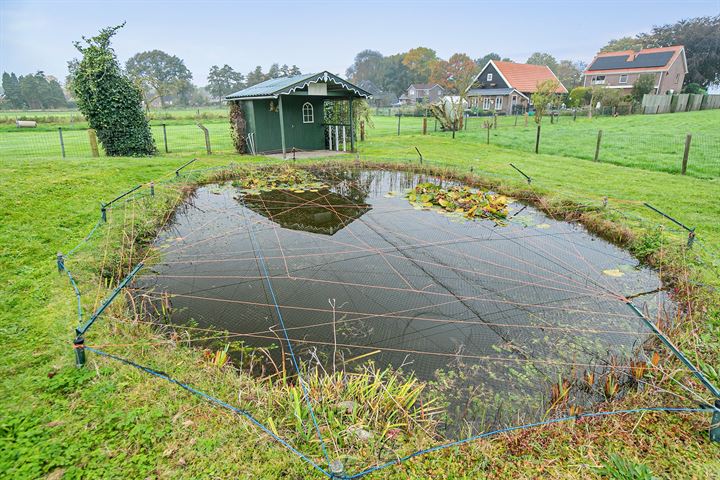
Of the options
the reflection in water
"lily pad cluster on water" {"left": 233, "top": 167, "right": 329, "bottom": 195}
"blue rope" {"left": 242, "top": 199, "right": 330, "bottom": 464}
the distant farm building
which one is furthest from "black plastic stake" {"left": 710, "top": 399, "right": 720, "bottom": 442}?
the distant farm building

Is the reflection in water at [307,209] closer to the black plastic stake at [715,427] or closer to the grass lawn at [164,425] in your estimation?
the grass lawn at [164,425]

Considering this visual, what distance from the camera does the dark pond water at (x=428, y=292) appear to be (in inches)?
126

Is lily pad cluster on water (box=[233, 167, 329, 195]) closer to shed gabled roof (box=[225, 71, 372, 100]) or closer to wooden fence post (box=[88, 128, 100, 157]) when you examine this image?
shed gabled roof (box=[225, 71, 372, 100])

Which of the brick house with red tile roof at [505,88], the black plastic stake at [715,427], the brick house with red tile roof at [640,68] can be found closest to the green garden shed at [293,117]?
the black plastic stake at [715,427]

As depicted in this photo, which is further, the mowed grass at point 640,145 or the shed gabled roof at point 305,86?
the shed gabled roof at point 305,86

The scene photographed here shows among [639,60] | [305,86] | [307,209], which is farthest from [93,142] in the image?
[639,60]

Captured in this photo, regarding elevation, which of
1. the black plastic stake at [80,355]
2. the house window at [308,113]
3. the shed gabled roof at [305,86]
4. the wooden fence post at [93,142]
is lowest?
the black plastic stake at [80,355]

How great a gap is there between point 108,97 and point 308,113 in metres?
6.04

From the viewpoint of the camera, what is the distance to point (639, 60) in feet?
126

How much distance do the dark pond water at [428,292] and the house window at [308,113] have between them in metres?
7.95

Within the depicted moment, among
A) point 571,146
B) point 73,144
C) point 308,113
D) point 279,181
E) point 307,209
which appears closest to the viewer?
point 307,209

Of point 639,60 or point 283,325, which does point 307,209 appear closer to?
point 283,325

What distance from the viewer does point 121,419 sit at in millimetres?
2436

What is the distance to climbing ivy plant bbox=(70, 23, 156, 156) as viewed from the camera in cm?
1095
